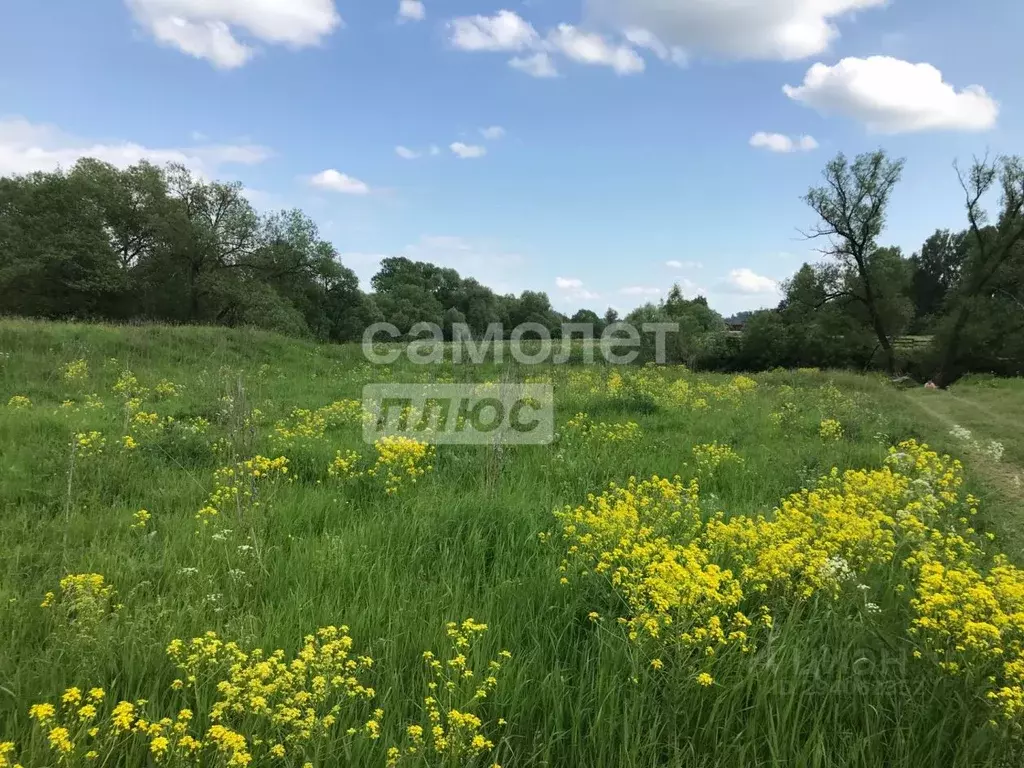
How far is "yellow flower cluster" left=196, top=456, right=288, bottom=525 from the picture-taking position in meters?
4.49

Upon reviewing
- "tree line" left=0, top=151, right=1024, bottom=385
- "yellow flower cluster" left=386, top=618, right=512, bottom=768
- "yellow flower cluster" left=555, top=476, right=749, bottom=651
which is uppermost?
"tree line" left=0, top=151, right=1024, bottom=385

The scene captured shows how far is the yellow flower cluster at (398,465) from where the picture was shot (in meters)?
5.52

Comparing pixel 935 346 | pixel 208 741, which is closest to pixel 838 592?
pixel 208 741

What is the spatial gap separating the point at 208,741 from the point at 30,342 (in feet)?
54.3

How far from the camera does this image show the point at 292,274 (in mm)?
40625

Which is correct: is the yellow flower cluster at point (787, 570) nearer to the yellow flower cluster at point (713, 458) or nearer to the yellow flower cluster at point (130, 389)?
the yellow flower cluster at point (713, 458)

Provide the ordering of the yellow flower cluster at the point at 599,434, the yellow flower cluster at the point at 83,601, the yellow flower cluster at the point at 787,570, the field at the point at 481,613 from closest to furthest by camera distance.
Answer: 1. the field at the point at 481,613
2. the yellow flower cluster at the point at 787,570
3. the yellow flower cluster at the point at 83,601
4. the yellow flower cluster at the point at 599,434

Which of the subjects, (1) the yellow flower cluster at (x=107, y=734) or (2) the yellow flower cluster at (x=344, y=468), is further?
(2) the yellow flower cluster at (x=344, y=468)

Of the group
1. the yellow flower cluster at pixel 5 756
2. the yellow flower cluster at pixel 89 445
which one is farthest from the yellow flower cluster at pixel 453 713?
the yellow flower cluster at pixel 89 445

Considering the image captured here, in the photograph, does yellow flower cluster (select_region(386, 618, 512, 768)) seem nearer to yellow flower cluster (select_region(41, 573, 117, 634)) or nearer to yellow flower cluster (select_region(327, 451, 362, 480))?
yellow flower cluster (select_region(41, 573, 117, 634))

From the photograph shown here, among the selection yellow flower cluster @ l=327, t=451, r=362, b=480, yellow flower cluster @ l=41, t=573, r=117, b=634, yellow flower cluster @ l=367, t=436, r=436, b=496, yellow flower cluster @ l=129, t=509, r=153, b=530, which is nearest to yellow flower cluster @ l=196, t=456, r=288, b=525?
yellow flower cluster @ l=129, t=509, r=153, b=530

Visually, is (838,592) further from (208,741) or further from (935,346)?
(935,346)

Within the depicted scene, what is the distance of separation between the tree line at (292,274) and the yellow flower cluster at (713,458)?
2825 cm

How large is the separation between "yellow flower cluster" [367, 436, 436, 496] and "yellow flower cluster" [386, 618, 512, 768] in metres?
2.61
